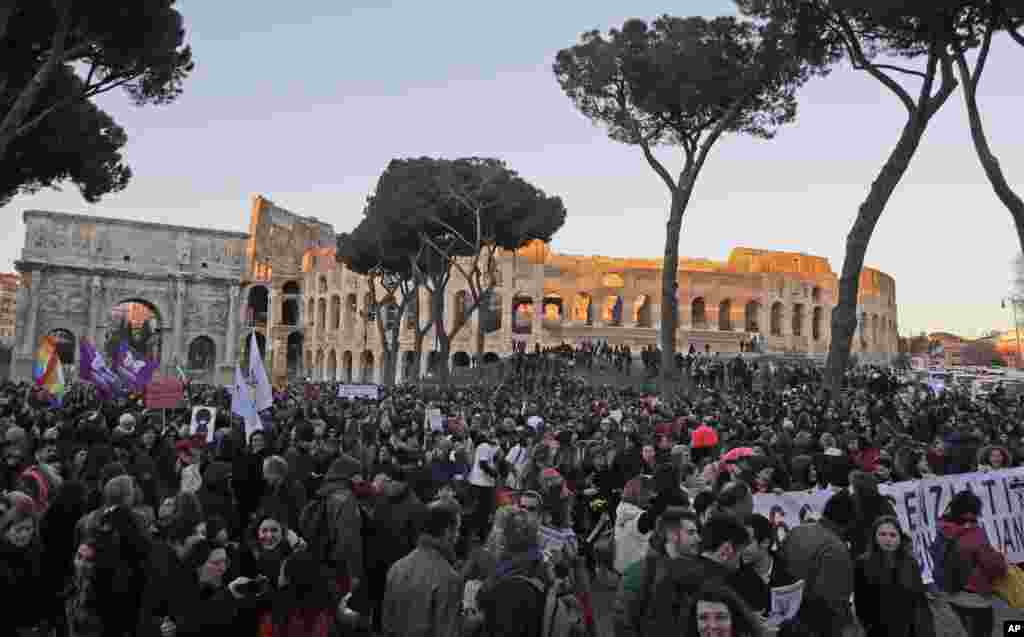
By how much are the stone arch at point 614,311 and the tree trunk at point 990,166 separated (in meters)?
32.7

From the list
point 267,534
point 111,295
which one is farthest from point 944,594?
point 111,295

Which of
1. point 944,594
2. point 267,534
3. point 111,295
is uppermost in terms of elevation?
point 111,295

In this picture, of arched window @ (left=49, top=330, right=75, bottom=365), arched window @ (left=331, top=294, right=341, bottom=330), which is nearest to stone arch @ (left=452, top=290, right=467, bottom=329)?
arched window @ (left=331, top=294, right=341, bottom=330)

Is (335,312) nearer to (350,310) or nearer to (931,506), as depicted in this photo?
(350,310)

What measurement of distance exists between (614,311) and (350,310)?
685 inches

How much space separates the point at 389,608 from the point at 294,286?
192 feet

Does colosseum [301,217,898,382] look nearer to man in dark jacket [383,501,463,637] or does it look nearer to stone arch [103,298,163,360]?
stone arch [103,298,163,360]

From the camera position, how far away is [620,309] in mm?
48688

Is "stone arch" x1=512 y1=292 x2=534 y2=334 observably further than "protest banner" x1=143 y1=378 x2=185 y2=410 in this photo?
Yes

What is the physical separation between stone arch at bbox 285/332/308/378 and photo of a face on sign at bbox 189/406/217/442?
49.0 meters

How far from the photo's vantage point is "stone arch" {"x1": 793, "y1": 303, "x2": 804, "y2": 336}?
49.3m

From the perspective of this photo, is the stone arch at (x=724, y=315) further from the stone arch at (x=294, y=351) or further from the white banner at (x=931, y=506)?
the white banner at (x=931, y=506)

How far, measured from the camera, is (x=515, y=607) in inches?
118

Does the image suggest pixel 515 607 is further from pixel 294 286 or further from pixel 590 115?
pixel 294 286
